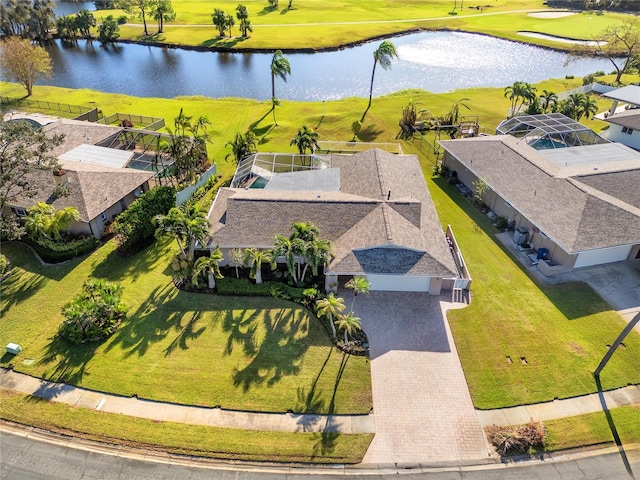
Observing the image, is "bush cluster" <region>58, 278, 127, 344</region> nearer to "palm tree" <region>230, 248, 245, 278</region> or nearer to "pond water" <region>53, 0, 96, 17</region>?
"palm tree" <region>230, 248, 245, 278</region>

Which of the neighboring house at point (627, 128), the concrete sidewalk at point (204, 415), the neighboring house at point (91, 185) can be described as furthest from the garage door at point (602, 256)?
the neighboring house at point (91, 185)

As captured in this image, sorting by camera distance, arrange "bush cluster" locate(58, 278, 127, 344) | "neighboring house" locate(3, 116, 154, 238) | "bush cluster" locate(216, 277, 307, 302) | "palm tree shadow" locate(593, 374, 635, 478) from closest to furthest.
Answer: "palm tree shadow" locate(593, 374, 635, 478) < "bush cluster" locate(58, 278, 127, 344) < "bush cluster" locate(216, 277, 307, 302) < "neighboring house" locate(3, 116, 154, 238)

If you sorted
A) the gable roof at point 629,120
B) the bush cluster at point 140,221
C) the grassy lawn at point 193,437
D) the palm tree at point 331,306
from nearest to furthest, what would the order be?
the grassy lawn at point 193,437 → the palm tree at point 331,306 → the bush cluster at point 140,221 → the gable roof at point 629,120

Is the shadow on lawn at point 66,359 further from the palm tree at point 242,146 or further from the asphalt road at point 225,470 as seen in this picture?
the palm tree at point 242,146

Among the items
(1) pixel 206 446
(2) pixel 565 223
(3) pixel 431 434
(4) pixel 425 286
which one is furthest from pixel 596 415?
(1) pixel 206 446

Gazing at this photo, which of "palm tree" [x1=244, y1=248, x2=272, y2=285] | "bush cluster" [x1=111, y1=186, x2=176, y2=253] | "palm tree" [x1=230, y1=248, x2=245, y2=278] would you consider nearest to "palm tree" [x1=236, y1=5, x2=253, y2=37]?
"bush cluster" [x1=111, y1=186, x2=176, y2=253]

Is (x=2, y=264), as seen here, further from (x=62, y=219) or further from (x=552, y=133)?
(x=552, y=133)

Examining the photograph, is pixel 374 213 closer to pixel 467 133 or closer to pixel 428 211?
pixel 428 211
